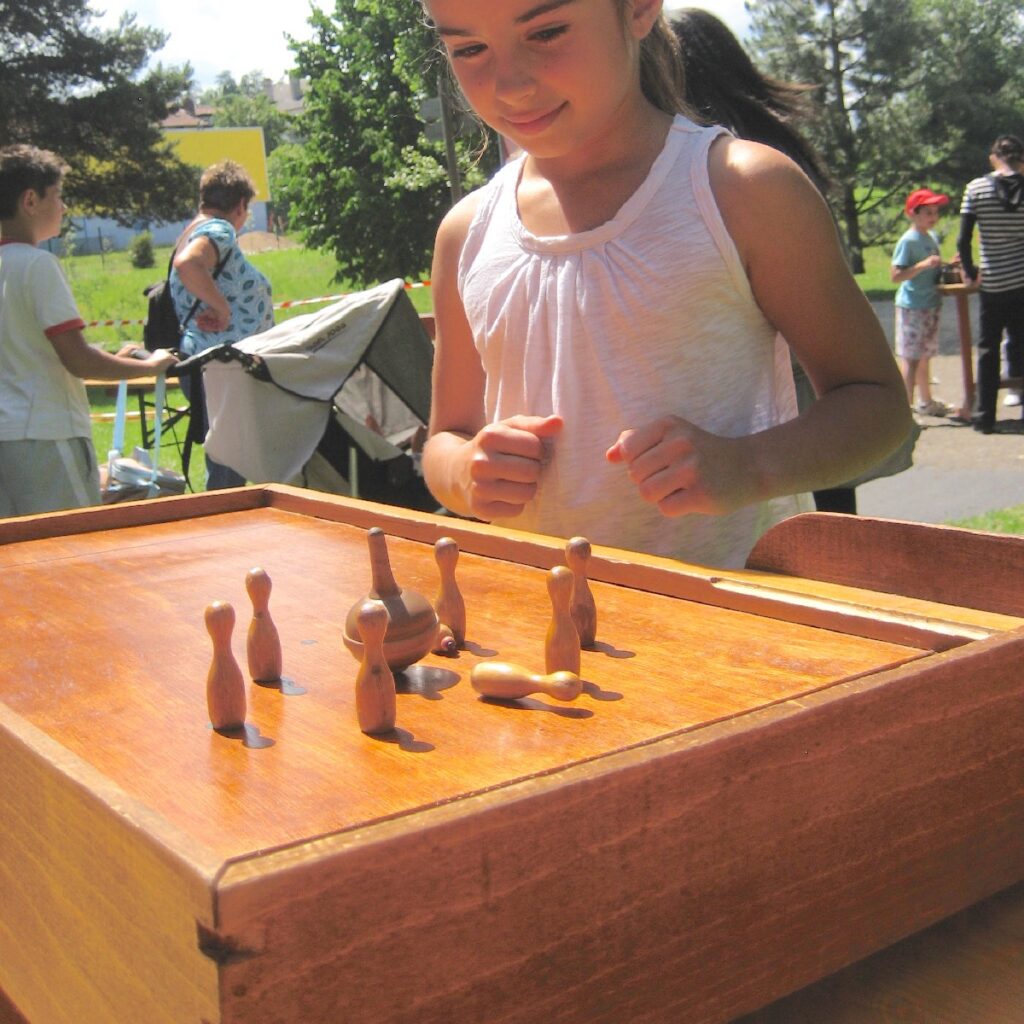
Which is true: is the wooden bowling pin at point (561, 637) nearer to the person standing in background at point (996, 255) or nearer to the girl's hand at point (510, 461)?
the girl's hand at point (510, 461)

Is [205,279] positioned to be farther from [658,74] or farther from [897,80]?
[897,80]

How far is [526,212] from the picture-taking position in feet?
5.04

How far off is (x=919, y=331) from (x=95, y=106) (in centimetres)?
1629

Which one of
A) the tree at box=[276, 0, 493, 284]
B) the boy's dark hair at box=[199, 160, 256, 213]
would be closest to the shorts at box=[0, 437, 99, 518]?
the boy's dark hair at box=[199, 160, 256, 213]

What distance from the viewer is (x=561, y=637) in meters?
0.90

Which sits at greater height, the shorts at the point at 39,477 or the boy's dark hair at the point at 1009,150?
the boy's dark hair at the point at 1009,150

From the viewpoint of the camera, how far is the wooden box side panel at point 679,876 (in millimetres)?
555

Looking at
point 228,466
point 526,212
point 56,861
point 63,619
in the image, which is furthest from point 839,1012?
point 228,466

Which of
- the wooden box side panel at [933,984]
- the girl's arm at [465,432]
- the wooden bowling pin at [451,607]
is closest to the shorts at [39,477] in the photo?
the girl's arm at [465,432]

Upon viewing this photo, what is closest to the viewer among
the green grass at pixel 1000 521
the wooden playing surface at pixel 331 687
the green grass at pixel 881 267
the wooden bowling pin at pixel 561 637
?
the wooden playing surface at pixel 331 687

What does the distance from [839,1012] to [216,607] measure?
1.57 ft

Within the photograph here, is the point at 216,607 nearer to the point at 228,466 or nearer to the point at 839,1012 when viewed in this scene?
the point at 839,1012

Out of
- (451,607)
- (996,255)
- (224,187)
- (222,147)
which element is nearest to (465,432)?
(451,607)

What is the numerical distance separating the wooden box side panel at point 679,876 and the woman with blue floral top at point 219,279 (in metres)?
4.46
